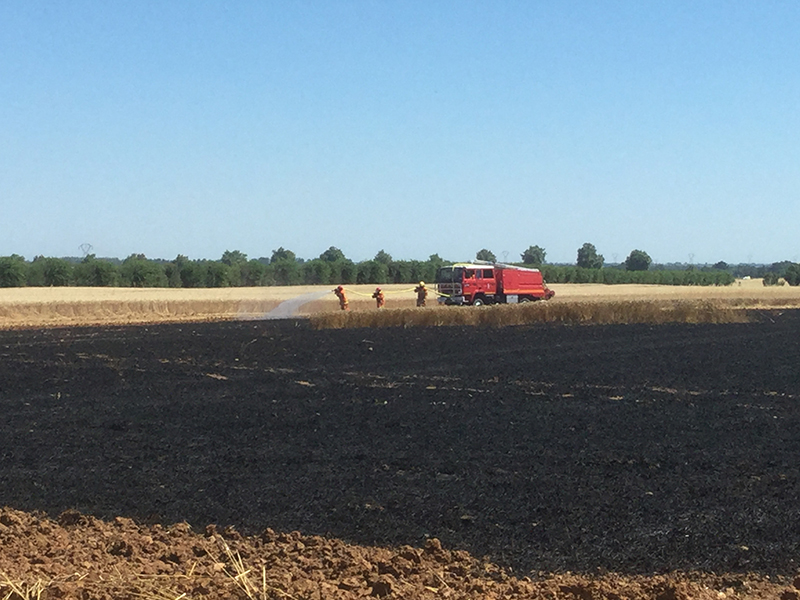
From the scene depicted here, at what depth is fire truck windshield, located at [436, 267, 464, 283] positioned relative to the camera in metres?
41.4

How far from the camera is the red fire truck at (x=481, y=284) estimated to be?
4131 cm

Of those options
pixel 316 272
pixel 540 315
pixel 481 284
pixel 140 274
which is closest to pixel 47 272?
pixel 140 274

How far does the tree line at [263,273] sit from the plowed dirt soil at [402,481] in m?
42.5

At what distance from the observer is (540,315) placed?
33.1m

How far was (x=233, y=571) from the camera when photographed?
5863 millimetres

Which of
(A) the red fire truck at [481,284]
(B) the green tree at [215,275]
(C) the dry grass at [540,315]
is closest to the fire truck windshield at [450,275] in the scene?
(A) the red fire truck at [481,284]

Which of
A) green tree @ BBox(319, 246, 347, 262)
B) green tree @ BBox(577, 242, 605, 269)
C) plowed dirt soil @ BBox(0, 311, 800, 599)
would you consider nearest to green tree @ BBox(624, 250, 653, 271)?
green tree @ BBox(577, 242, 605, 269)

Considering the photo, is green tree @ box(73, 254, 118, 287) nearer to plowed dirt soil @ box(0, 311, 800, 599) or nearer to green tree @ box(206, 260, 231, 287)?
green tree @ box(206, 260, 231, 287)

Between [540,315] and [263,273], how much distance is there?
48987mm

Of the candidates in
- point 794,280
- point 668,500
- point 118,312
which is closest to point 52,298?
point 118,312

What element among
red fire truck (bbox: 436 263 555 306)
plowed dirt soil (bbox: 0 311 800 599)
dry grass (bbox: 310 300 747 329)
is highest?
red fire truck (bbox: 436 263 555 306)

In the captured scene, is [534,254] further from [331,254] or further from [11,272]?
[11,272]

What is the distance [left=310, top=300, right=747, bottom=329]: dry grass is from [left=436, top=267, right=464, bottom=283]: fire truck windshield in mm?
8035

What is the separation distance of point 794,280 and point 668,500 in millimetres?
103370
